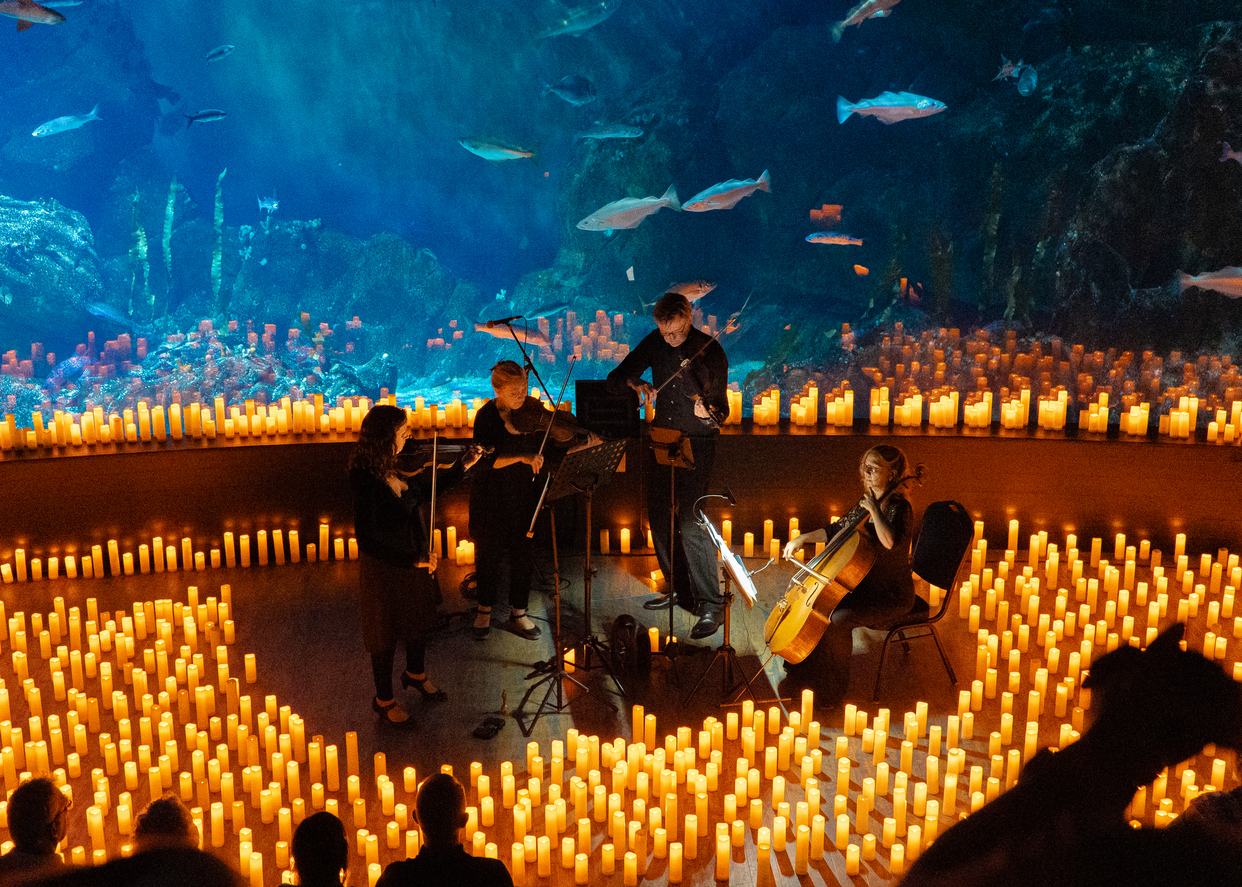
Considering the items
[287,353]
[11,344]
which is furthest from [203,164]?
[287,353]

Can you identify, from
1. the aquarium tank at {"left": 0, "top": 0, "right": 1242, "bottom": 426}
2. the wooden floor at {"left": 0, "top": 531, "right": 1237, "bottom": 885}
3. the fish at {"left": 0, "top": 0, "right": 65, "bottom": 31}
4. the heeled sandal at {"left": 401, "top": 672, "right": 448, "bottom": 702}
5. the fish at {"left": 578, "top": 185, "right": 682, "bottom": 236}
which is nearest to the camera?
the wooden floor at {"left": 0, "top": 531, "right": 1237, "bottom": 885}

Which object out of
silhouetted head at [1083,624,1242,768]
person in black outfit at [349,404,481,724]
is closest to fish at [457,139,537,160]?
person in black outfit at [349,404,481,724]

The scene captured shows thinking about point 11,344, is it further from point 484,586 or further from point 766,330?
point 484,586

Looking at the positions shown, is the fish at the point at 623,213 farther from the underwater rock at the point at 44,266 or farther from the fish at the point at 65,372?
the underwater rock at the point at 44,266

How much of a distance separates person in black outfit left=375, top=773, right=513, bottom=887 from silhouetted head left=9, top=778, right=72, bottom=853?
90cm

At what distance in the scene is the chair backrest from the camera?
4.70m

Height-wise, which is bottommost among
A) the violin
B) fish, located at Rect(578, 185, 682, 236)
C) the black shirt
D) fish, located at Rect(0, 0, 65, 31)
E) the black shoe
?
the black shoe

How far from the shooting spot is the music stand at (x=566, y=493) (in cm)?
433

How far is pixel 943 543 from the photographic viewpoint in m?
4.79

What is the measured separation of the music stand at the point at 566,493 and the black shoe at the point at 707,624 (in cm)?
62

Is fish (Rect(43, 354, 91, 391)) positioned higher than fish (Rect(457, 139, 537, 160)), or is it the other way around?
fish (Rect(457, 139, 537, 160))

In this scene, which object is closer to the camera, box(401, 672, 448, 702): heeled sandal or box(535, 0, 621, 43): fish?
box(401, 672, 448, 702): heeled sandal

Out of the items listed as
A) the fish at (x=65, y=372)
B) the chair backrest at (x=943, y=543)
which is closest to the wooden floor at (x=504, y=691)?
the chair backrest at (x=943, y=543)

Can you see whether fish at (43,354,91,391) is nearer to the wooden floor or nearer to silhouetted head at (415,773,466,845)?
the wooden floor
